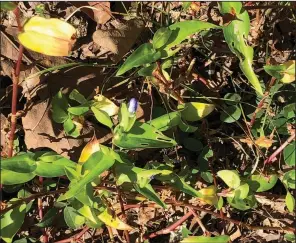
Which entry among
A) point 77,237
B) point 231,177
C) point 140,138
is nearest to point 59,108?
point 140,138

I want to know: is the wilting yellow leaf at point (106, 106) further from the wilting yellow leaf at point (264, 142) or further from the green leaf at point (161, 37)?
the wilting yellow leaf at point (264, 142)

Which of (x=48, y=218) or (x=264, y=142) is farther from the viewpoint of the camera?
(x=48, y=218)

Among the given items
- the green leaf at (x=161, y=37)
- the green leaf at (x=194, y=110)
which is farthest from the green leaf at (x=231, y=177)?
the green leaf at (x=161, y=37)

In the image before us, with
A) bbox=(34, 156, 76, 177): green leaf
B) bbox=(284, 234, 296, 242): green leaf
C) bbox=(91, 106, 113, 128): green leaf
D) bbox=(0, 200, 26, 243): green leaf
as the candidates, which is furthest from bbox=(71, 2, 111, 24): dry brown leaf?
bbox=(284, 234, 296, 242): green leaf

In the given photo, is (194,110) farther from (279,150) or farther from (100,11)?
(100,11)

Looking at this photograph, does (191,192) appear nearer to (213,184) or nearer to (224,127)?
(213,184)

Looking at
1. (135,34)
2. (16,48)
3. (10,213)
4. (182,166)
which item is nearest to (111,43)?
(135,34)
